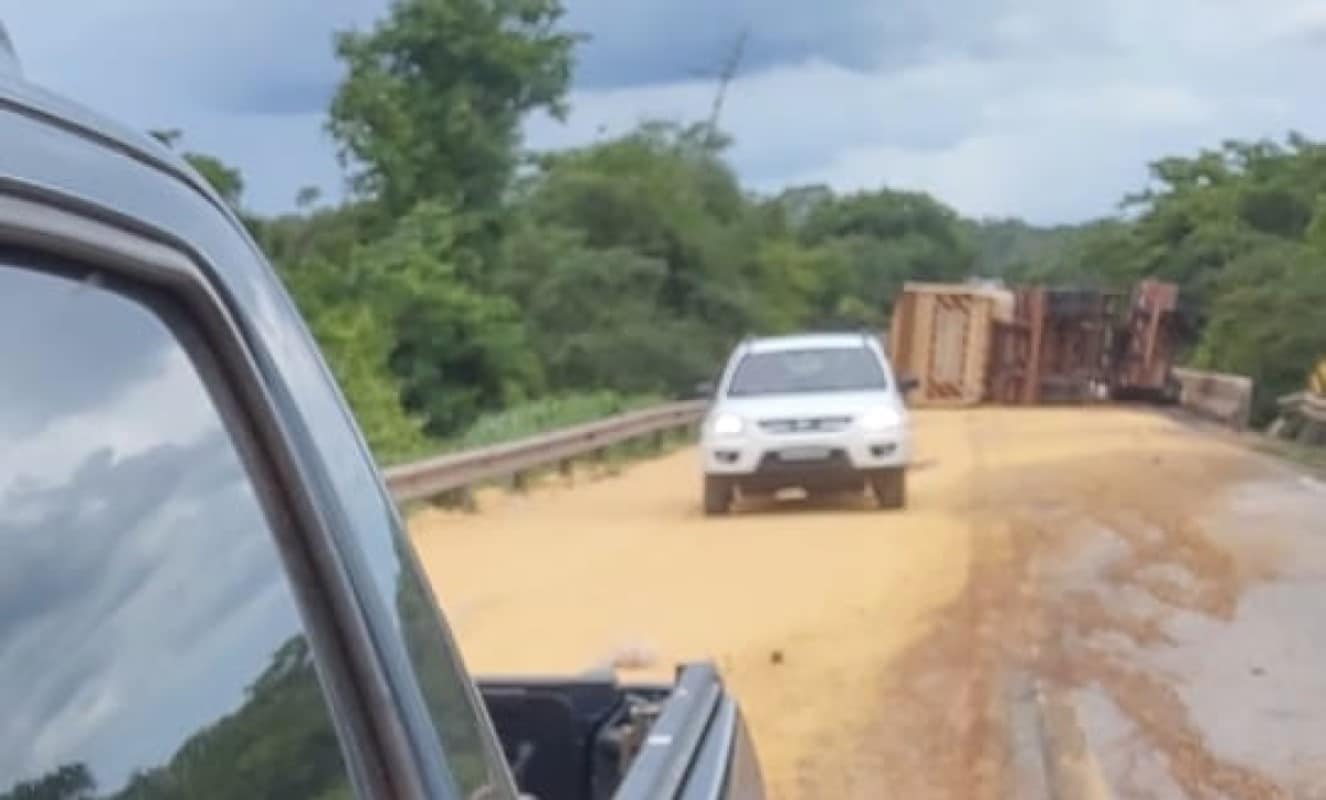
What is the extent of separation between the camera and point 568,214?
70562 mm

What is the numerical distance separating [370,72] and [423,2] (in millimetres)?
1809

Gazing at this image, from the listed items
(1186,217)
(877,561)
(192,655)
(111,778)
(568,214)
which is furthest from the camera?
(1186,217)

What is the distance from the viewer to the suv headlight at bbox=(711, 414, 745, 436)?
79.3ft

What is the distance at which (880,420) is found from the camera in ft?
79.4

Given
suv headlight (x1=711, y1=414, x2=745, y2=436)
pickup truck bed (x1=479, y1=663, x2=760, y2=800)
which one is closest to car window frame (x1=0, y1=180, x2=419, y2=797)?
pickup truck bed (x1=479, y1=663, x2=760, y2=800)

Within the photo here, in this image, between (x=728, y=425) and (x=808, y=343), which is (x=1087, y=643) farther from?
(x=808, y=343)

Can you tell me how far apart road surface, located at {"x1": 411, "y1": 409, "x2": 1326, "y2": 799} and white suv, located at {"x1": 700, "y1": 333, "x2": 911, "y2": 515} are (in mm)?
384

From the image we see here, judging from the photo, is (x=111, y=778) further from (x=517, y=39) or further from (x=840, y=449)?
(x=517, y=39)

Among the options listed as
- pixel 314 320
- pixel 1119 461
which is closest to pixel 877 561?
pixel 1119 461

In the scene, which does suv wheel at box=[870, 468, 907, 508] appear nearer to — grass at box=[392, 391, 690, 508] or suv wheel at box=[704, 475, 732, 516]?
suv wheel at box=[704, 475, 732, 516]

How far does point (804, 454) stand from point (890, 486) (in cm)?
80

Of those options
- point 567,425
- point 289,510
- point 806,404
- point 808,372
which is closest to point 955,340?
point 567,425

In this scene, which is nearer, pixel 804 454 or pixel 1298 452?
pixel 804 454

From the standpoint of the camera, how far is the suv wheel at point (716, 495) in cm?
2430
